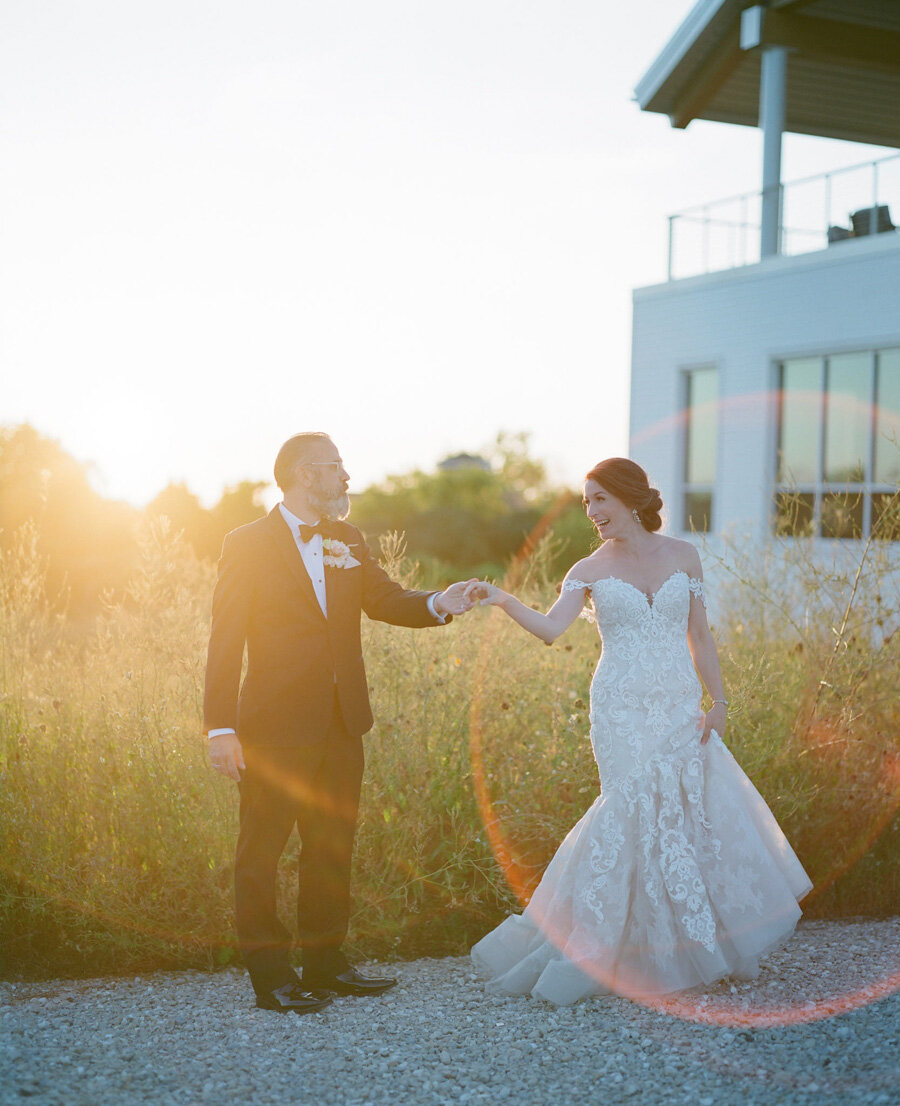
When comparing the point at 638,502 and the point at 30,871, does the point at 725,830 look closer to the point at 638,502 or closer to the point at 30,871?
the point at 638,502

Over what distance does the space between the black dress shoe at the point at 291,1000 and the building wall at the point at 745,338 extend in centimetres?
933

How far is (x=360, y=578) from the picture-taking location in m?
4.26

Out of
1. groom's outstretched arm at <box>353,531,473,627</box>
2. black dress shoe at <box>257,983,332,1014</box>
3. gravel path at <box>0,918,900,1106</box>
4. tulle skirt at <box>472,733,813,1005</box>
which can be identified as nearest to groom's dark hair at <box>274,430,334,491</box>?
groom's outstretched arm at <box>353,531,473,627</box>

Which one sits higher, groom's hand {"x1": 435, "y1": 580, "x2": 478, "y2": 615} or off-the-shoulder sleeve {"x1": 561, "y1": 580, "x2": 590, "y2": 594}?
off-the-shoulder sleeve {"x1": 561, "y1": 580, "x2": 590, "y2": 594}

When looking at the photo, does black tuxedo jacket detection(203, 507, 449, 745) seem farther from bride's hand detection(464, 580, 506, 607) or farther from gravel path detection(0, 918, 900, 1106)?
gravel path detection(0, 918, 900, 1106)

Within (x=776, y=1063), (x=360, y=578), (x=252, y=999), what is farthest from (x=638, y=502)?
(x=252, y=999)

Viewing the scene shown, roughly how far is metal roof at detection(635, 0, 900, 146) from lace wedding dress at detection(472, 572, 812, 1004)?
12.1 meters

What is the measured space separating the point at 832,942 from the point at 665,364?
11.3 meters

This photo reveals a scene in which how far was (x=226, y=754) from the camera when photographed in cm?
383

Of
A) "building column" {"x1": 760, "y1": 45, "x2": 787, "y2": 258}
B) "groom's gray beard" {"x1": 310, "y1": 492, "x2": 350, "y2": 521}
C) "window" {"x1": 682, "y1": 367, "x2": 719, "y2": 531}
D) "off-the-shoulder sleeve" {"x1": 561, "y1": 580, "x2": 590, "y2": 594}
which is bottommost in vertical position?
"off-the-shoulder sleeve" {"x1": 561, "y1": 580, "x2": 590, "y2": 594}

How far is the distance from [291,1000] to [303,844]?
1.73ft

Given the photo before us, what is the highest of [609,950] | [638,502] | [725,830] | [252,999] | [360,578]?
[638,502]

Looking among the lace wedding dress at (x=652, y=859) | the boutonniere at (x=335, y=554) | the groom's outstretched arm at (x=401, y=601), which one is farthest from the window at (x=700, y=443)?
the boutonniere at (x=335, y=554)

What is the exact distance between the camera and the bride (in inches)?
157
